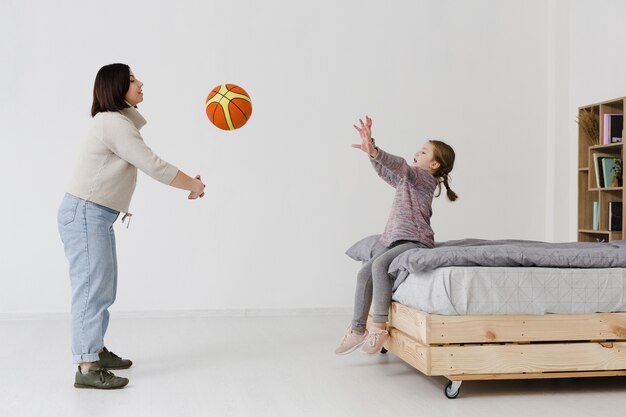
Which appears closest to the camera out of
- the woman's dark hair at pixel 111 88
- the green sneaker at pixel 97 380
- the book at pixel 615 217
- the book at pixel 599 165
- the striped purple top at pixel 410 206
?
the green sneaker at pixel 97 380

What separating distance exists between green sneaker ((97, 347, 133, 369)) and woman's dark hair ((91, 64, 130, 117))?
0.98 meters

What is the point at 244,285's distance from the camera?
476 cm

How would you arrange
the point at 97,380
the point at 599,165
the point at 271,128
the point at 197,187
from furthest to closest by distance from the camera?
the point at 271,128 → the point at 599,165 → the point at 197,187 → the point at 97,380

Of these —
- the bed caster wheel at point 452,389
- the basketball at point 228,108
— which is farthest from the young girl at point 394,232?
the basketball at point 228,108

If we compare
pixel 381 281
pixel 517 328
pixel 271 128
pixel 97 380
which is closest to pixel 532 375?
pixel 517 328

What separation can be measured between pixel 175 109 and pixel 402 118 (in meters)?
1.50

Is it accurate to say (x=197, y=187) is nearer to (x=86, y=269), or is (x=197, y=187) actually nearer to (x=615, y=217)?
(x=86, y=269)

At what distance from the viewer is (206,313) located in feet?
15.3

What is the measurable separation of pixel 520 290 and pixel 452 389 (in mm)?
406

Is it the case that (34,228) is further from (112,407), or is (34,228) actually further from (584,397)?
(584,397)

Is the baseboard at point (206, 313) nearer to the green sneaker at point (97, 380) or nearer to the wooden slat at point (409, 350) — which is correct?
the wooden slat at point (409, 350)

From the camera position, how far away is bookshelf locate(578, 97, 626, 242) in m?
4.52

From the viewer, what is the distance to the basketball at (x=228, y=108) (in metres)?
3.11

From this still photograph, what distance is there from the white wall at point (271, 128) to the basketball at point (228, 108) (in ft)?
5.26
